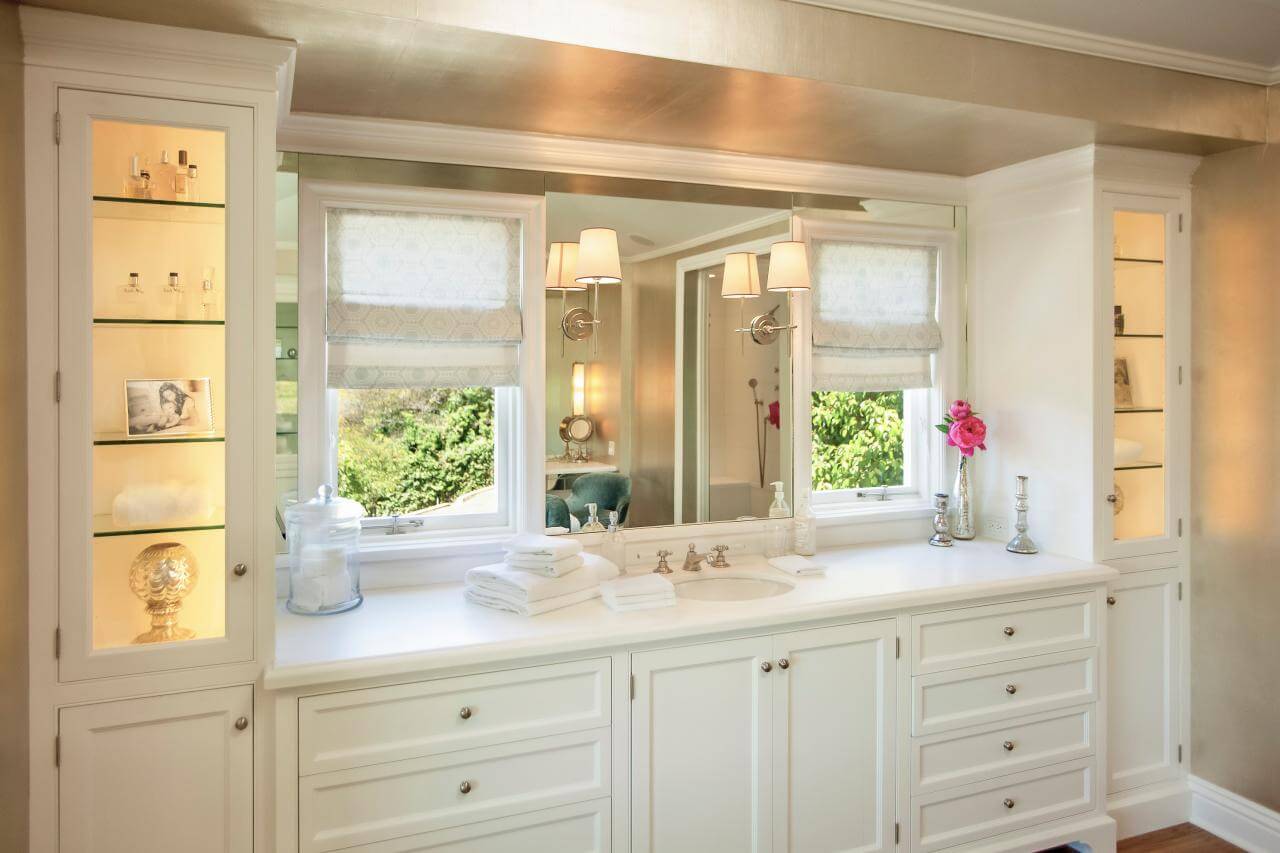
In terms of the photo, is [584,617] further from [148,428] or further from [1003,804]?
[1003,804]

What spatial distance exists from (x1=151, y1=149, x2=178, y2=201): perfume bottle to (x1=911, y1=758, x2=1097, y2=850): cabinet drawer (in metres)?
2.57

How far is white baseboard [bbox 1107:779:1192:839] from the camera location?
3.00 metres

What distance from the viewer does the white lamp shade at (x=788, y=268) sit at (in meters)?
2.98

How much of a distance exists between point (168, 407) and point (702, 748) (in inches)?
61.4

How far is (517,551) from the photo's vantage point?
244cm

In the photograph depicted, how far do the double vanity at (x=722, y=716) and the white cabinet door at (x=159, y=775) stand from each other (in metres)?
0.11

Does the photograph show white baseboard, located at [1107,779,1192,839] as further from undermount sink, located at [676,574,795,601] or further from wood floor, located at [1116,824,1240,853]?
undermount sink, located at [676,574,795,601]

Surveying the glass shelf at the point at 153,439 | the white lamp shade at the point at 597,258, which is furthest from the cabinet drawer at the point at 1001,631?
the glass shelf at the point at 153,439

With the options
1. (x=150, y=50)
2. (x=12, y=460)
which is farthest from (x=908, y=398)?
(x=12, y=460)

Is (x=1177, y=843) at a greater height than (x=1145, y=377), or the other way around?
(x=1145, y=377)

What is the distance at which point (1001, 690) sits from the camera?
8.89ft

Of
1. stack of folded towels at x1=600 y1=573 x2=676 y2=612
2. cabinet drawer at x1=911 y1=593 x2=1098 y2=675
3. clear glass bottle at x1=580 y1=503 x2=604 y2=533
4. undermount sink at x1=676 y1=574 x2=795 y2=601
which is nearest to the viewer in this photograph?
Result: stack of folded towels at x1=600 y1=573 x2=676 y2=612

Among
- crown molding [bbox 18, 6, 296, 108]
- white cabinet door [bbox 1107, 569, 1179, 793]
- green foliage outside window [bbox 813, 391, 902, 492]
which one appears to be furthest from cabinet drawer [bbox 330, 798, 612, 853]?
white cabinet door [bbox 1107, 569, 1179, 793]

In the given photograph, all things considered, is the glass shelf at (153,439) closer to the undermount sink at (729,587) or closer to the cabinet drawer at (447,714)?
the cabinet drawer at (447,714)
